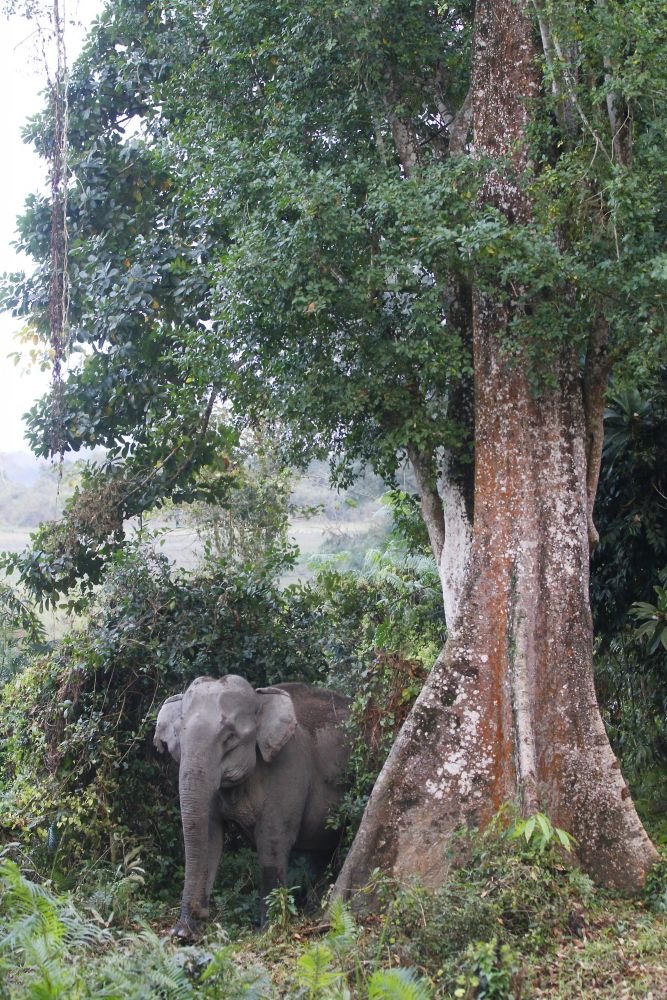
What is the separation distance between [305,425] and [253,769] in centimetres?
297

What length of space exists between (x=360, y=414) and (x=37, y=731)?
4440 mm

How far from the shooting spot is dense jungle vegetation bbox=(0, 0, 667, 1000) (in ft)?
23.4

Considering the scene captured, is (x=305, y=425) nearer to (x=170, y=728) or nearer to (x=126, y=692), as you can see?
(x=170, y=728)

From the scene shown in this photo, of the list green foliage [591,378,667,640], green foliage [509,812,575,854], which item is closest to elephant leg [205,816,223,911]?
green foliage [509,812,575,854]

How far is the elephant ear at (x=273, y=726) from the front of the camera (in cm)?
959

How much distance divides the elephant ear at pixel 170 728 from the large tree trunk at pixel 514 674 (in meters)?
1.89

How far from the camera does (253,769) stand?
9.64 m

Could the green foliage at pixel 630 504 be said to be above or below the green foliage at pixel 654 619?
above

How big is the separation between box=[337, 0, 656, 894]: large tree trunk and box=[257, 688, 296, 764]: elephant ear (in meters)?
1.40

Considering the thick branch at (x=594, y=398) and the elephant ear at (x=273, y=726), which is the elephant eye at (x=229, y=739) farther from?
the thick branch at (x=594, y=398)

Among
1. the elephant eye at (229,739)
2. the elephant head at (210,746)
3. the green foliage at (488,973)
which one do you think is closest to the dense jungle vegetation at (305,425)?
the green foliage at (488,973)

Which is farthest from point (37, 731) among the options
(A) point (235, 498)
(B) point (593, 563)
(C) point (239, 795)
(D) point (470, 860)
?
(A) point (235, 498)

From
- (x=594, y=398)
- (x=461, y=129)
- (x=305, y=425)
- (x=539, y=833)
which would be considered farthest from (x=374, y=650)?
(x=461, y=129)

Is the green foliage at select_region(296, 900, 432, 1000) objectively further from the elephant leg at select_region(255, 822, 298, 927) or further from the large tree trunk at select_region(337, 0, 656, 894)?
the elephant leg at select_region(255, 822, 298, 927)
